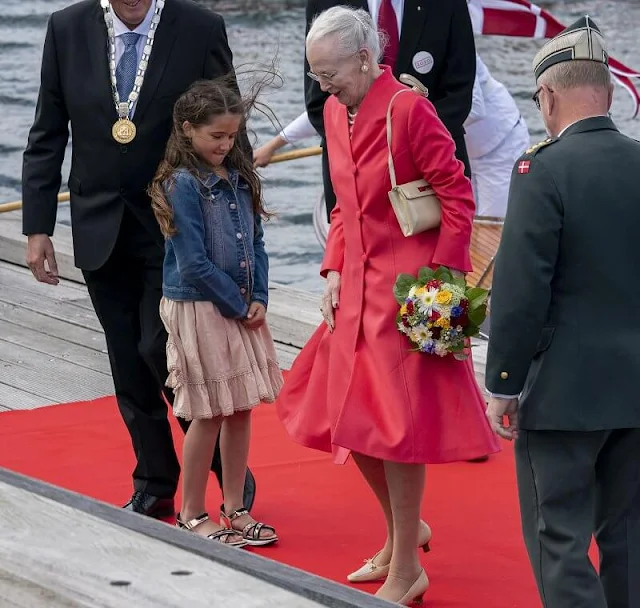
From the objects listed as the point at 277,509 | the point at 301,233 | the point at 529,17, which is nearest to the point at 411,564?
the point at 277,509

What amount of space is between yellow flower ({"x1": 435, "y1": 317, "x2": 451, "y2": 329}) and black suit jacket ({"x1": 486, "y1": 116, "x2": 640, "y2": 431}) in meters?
0.42

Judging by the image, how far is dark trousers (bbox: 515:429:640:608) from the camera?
318cm

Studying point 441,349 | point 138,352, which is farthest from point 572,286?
point 138,352

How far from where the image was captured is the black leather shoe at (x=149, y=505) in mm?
4551

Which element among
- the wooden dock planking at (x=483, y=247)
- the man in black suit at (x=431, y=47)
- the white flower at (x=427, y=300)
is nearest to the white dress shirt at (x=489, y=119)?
the wooden dock planking at (x=483, y=247)

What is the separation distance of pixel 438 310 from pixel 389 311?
0.21 metres

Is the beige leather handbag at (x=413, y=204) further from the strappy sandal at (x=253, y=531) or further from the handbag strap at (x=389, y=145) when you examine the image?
the strappy sandal at (x=253, y=531)

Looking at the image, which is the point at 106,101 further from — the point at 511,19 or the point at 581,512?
the point at 511,19

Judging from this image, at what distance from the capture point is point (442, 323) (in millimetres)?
3633

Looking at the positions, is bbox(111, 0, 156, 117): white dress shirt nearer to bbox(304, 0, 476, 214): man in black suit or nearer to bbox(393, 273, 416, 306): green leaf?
bbox(304, 0, 476, 214): man in black suit

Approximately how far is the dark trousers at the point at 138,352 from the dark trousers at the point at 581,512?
1549 mm

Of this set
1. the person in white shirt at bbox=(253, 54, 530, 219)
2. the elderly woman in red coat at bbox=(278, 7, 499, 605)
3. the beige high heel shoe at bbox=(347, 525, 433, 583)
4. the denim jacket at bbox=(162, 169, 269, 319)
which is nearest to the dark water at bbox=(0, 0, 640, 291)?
the person in white shirt at bbox=(253, 54, 530, 219)

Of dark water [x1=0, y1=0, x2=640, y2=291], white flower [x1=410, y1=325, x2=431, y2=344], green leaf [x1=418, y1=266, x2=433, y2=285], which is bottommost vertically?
dark water [x1=0, y1=0, x2=640, y2=291]

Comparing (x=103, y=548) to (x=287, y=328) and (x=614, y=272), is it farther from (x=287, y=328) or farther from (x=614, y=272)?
(x=287, y=328)
